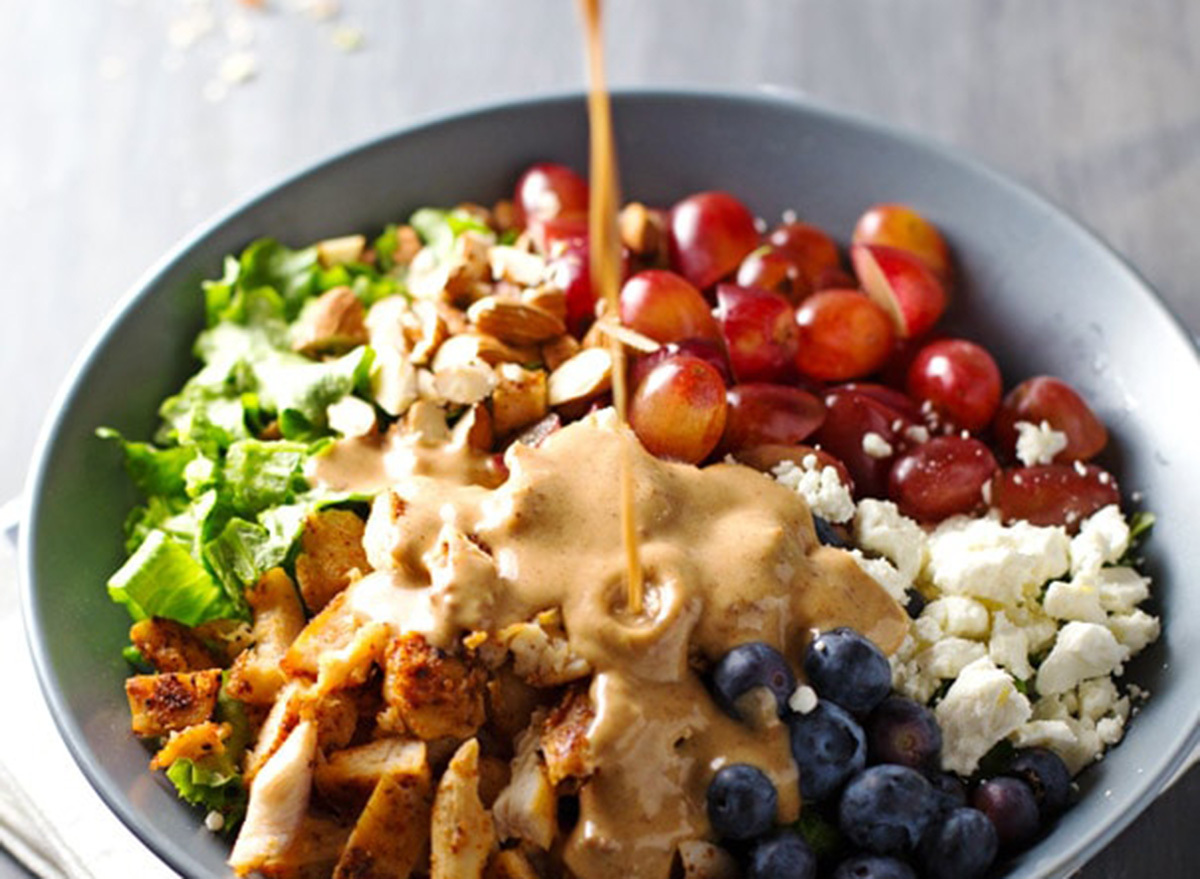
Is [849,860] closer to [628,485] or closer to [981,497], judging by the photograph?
[628,485]

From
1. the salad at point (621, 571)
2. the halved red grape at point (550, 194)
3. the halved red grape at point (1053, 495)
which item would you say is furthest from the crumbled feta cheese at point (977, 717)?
the halved red grape at point (550, 194)

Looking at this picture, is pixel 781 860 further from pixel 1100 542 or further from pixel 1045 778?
pixel 1100 542

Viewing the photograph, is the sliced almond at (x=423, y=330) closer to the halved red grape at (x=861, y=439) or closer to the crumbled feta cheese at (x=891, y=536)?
the halved red grape at (x=861, y=439)

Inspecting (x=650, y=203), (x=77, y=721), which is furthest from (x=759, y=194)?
(x=77, y=721)

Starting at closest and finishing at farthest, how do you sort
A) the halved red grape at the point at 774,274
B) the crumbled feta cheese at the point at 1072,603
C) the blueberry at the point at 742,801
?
the blueberry at the point at 742,801
the crumbled feta cheese at the point at 1072,603
the halved red grape at the point at 774,274

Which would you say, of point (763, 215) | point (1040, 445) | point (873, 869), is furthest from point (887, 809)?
point (763, 215)

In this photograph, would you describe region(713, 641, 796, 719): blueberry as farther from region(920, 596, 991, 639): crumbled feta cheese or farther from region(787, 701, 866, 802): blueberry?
region(920, 596, 991, 639): crumbled feta cheese
